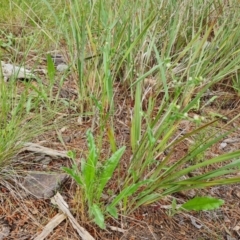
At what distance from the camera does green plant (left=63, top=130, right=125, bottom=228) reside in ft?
→ 3.33

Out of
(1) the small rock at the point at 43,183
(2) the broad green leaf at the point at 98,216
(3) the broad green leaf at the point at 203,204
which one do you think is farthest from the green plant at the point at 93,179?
(3) the broad green leaf at the point at 203,204

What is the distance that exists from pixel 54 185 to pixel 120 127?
40cm

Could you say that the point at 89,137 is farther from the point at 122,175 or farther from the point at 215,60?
the point at 215,60

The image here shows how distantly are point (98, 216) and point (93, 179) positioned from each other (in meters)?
0.10

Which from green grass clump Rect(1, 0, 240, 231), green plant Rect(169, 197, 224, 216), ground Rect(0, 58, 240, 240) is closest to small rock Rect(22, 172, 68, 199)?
ground Rect(0, 58, 240, 240)

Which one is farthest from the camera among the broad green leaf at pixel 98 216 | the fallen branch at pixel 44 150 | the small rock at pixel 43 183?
the fallen branch at pixel 44 150

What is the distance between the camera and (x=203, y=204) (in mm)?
1087

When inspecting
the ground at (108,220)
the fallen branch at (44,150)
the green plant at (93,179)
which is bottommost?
the ground at (108,220)

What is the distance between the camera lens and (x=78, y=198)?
109 centimetres

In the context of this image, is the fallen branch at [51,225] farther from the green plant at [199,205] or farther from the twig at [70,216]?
the green plant at [199,205]

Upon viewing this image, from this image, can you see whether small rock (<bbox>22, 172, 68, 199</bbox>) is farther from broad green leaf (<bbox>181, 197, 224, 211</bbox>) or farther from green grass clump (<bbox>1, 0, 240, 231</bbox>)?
broad green leaf (<bbox>181, 197, 224, 211</bbox>)

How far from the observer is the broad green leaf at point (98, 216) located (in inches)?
39.5

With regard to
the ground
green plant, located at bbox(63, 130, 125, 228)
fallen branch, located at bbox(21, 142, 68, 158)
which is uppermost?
green plant, located at bbox(63, 130, 125, 228)

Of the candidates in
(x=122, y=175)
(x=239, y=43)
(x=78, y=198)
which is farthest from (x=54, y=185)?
(x=239, y=43)
